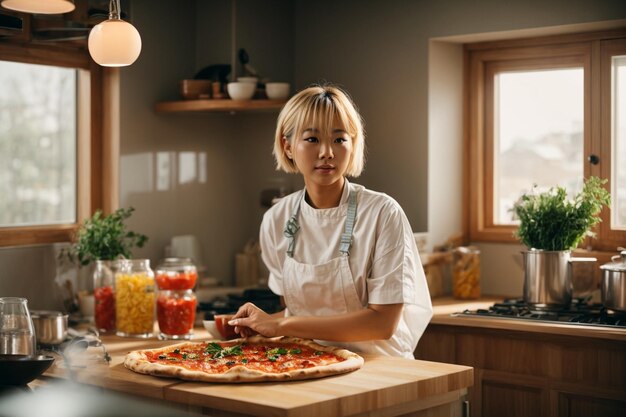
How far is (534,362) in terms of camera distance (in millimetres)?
3715

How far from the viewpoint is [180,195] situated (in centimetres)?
464

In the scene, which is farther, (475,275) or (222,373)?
(475,275)

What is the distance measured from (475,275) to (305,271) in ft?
4.86

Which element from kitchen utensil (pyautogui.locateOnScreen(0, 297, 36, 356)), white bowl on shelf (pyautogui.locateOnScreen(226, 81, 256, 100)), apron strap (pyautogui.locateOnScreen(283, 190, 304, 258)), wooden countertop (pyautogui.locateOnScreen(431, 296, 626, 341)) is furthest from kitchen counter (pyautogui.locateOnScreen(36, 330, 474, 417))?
white bowl on shelf (pyautogui.locateOnScreen(226, 81, 256, 100))

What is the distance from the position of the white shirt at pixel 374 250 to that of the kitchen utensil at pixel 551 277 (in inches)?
37.6

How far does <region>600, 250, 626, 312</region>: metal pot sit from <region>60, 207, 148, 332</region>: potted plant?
195 cm

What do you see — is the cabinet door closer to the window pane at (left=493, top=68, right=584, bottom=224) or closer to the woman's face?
the window pane at (left=493, top=68, right=584, bottom=224)

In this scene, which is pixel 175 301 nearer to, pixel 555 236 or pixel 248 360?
pixel 248 360

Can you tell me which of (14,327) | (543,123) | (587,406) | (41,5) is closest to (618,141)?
(543,123)

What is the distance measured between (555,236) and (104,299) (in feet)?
6.23

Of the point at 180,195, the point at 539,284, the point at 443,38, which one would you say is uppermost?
the point at 443,38

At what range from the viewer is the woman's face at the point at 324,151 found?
3.11 metres

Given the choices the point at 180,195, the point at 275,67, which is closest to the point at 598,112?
the point at 275,67

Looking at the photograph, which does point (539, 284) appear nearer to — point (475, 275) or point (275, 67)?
point (475, 275)
